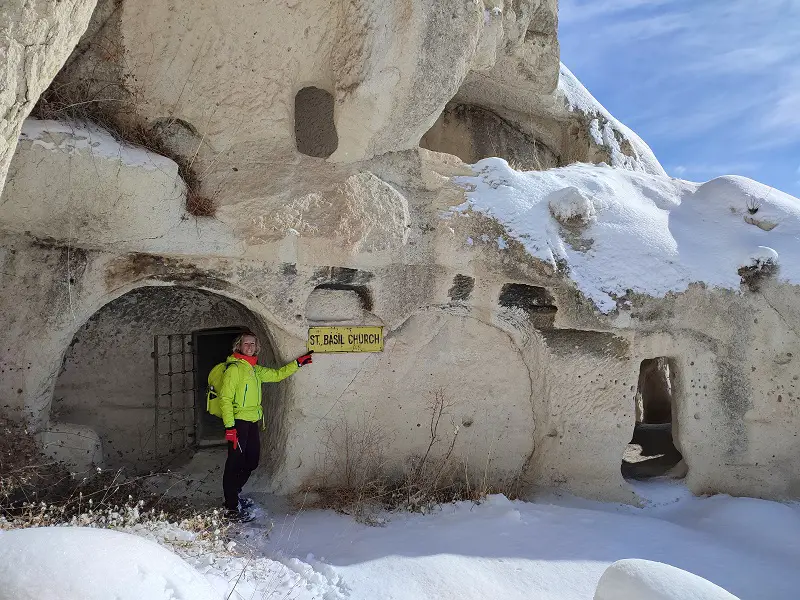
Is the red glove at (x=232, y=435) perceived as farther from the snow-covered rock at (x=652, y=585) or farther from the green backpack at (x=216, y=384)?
the snow-covered rock at (x=652, y=585)

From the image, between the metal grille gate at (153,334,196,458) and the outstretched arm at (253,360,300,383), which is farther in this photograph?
the metal grille gate at (153,334,196,458)

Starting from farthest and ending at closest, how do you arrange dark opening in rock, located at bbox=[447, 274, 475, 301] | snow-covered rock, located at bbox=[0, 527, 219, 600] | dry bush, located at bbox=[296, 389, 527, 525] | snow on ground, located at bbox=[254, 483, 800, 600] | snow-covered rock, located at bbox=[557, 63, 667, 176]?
snow-covered rock, located at bbox=[557, 63, 667, 176], dark opening in rock, located at bbox=[447, 274, 475, 301], dry bush, located at bbox=[296, 389, 527, 525], snow on ground, located at bbox=[254, 483, 800, 600], snow-covered rock, located at bbox=[0, 527, 219, 600]

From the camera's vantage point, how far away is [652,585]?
2617 mm

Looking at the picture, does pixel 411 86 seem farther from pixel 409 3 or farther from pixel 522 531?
pixel 522 531

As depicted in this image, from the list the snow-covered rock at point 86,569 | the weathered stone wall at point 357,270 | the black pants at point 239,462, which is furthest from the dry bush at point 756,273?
the snow-covered rock at point 86,569

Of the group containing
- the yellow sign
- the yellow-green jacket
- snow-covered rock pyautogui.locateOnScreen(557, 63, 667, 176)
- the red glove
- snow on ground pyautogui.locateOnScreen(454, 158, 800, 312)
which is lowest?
the red glove

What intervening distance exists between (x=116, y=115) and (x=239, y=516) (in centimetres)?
262

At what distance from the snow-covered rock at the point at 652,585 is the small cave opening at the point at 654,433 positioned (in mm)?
3190

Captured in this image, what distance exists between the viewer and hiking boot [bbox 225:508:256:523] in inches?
173

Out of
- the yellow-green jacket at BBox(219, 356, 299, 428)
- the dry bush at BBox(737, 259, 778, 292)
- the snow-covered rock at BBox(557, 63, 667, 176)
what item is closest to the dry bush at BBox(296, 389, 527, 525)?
the yellow-green jacket at BBox(219, 356, 299, 428)

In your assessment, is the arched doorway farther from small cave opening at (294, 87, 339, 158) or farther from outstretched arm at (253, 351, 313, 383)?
small cave opening at (294, 87, 339, 158)

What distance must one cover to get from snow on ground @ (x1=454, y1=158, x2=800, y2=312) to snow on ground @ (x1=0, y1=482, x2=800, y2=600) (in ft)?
5.16

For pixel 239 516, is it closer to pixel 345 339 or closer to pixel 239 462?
pixel 239 462

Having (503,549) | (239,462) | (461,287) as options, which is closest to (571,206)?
(461,287)
